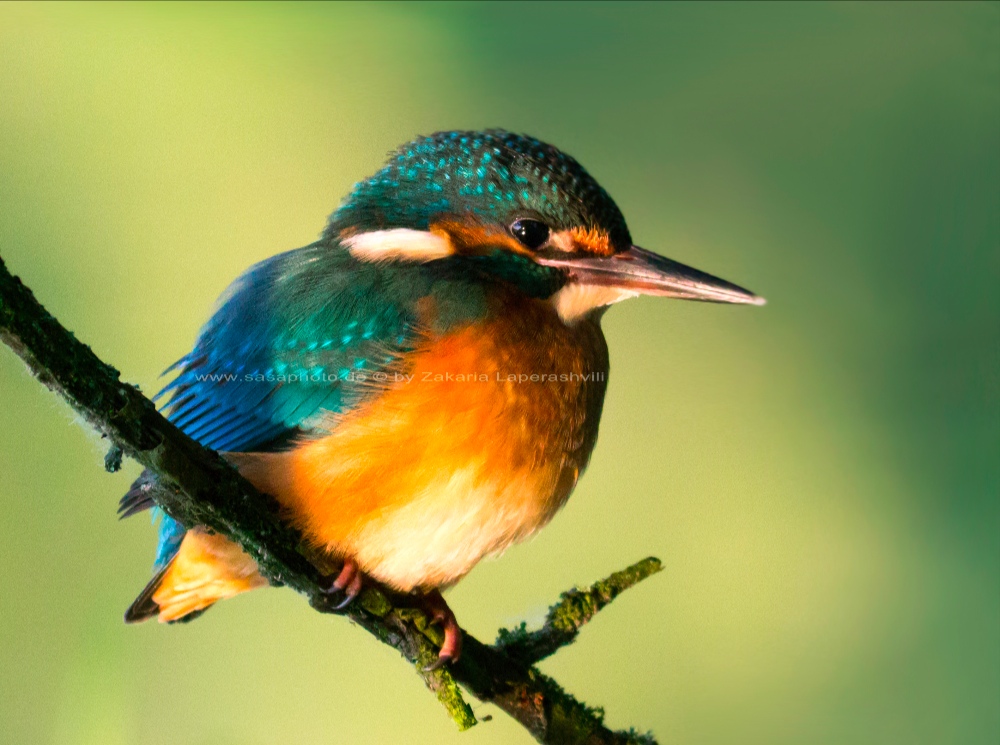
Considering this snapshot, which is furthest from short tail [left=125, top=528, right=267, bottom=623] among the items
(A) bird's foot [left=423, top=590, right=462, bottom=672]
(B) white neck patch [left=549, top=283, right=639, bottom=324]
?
(B) white neck patch [left=549, top=283, right=639, bottom=324]

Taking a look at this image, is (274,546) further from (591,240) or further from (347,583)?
(591,240)

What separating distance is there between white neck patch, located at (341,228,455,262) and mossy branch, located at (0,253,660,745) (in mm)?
323

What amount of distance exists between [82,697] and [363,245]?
0.88 m

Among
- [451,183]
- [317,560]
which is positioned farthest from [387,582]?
[451,183]

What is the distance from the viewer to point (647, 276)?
117 centimetres

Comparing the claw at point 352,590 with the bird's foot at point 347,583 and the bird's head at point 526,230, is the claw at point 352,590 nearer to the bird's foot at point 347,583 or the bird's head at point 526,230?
the bird's foot at point 347,583

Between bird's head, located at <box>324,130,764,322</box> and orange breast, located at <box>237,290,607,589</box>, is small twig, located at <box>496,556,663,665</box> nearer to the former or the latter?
orange breast, located at <box>237,290,607,589</box>

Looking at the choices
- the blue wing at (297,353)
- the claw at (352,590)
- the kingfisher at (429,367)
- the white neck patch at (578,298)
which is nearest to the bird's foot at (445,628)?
the kingfisher at (429,367)

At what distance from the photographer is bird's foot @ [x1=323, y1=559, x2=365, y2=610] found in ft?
3.65

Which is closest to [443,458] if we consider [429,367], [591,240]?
[429,367]

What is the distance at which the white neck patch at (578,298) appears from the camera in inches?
47.6

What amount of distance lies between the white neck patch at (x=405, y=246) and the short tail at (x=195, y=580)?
382 millimetres

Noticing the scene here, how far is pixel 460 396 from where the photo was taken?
111 centimetres

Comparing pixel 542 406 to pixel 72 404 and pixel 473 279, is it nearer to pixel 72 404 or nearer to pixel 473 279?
pixel 473 279
